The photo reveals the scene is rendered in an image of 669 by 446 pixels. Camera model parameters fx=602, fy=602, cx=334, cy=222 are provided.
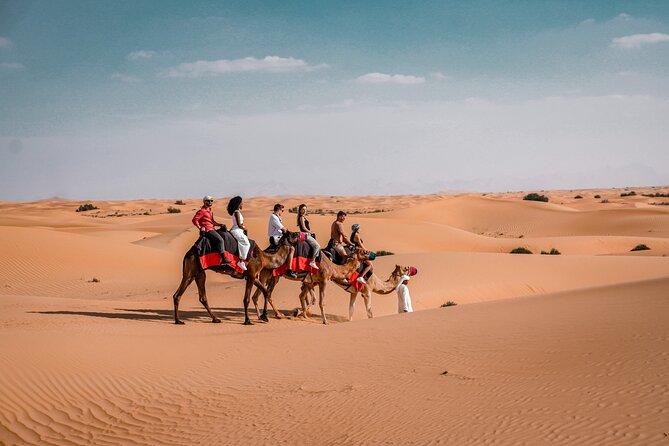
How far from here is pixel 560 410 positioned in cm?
577

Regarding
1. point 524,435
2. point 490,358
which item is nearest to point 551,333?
point 490,358

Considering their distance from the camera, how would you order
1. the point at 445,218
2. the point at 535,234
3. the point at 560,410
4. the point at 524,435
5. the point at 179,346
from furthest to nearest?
the point at 445,218 → the point at 535,234 → the point at 179,346 → the point at 560,410 → the point at 524,435

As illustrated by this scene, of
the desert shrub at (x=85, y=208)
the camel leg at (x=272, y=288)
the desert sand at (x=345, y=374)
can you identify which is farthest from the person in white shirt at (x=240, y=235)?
the desert shrub at (x=85, y=208)

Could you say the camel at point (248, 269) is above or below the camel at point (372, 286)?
above

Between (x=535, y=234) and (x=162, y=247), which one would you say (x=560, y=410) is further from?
(x=535, y=234)

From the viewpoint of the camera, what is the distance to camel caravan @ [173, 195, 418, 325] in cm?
1340

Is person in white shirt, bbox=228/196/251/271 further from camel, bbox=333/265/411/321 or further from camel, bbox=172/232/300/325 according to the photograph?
camel, bbox=333/265/411/321

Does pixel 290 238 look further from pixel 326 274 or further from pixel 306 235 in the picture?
pixel 326 274

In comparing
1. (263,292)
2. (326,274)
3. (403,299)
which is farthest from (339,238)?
(263,292)

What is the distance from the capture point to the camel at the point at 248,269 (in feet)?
44.1

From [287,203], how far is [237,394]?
245 feet

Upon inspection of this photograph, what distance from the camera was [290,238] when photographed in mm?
14359

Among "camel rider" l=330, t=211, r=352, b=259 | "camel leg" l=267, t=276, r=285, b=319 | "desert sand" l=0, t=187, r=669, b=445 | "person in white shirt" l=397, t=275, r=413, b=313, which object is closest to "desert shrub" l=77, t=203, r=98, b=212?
"desert sand" l=0, t=187, r=669, b=445

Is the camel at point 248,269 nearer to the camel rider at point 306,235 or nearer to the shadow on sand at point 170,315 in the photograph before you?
the camel rider at point 306,235
